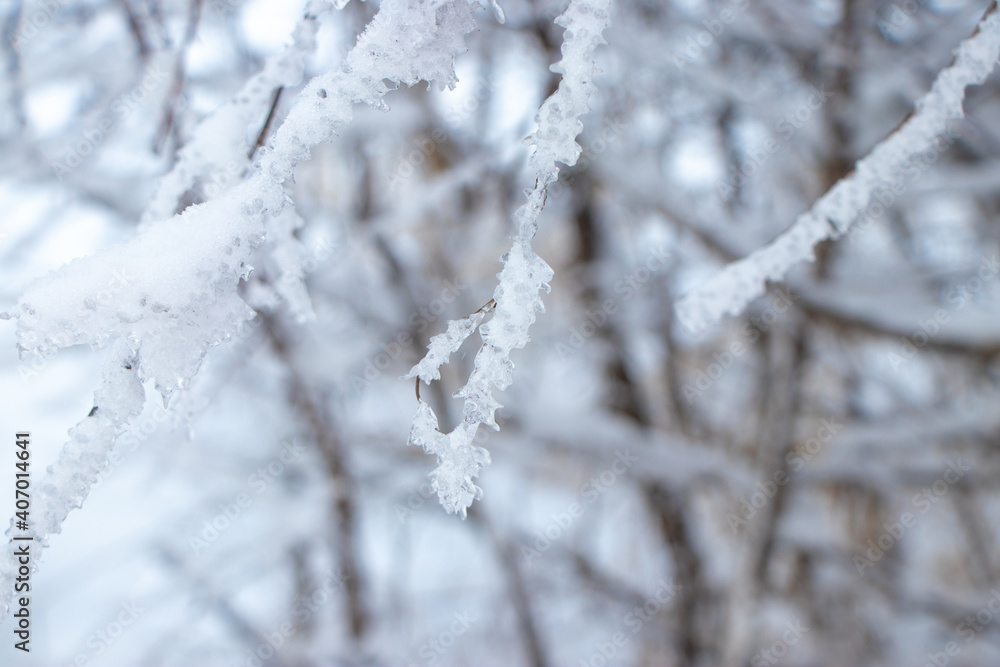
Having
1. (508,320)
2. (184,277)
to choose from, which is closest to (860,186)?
(508,320)

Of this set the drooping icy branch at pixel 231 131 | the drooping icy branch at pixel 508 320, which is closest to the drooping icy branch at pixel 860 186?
the drooping icy branch at pixel 508 320

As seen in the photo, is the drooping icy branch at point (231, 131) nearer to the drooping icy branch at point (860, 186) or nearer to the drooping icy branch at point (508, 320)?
the drooping icy branch at point (508, 320)

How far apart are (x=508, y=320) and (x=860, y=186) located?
13.3 inches

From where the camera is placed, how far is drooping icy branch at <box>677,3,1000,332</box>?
479 mm

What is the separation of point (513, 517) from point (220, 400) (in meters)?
1.16

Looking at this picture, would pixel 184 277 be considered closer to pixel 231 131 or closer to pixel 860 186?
pixel 231 131

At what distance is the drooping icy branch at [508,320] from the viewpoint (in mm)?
350

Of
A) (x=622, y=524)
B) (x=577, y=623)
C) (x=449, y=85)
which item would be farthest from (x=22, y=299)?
(x=622, y=524)

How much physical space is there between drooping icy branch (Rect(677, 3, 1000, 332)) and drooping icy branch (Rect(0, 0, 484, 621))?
0.27 m

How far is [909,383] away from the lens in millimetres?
2520

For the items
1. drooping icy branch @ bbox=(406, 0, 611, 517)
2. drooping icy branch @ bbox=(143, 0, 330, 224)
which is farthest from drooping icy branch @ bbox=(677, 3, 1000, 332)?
drooping icy branch @ bbox=(143, 0, 330, 224)

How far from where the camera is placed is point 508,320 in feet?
1.16

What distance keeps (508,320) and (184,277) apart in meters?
0.20

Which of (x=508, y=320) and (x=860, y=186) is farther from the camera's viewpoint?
(x=860, y=186)
